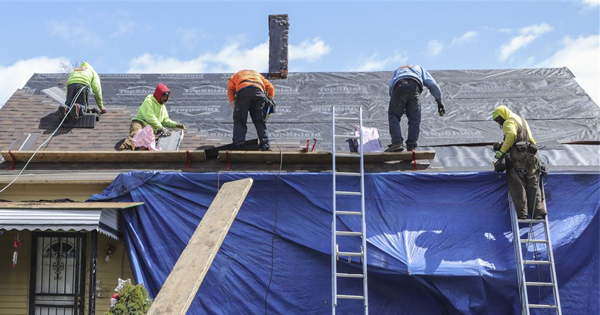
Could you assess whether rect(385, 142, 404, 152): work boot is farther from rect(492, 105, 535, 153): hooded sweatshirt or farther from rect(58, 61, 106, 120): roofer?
rect(58, 61, 106, 120): roofer

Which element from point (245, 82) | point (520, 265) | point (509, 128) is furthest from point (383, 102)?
point (520, 265)

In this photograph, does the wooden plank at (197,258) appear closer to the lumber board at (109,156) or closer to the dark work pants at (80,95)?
the lumber board at (109,156)

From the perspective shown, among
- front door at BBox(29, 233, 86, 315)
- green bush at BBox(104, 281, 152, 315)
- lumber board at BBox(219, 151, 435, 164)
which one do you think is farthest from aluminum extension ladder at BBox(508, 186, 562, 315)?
front door at BBox(29, 233, 86, 315)

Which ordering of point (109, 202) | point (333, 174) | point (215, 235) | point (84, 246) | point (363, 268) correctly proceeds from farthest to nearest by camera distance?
1. point (84, 246)
2. point (109, 202)
3. point (333, 174)
4. point (363, 268)
5. point (215, 235)

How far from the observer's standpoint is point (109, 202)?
24.3 feet

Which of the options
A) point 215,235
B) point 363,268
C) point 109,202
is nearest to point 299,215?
point 363,268

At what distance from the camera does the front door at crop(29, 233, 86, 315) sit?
7.82 m

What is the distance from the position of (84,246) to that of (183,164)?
1761mm

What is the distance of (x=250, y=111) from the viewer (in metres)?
8.30

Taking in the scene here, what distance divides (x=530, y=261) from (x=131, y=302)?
4.58 meters

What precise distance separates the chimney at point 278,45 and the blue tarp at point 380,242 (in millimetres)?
4787

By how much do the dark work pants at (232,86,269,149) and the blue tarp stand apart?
97 centimetres

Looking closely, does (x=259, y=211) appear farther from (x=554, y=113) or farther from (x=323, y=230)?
(x=554, y=113)

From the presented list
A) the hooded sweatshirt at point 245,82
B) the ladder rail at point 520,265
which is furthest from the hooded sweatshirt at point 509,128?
the hooded sweatshirt at point 245,82
